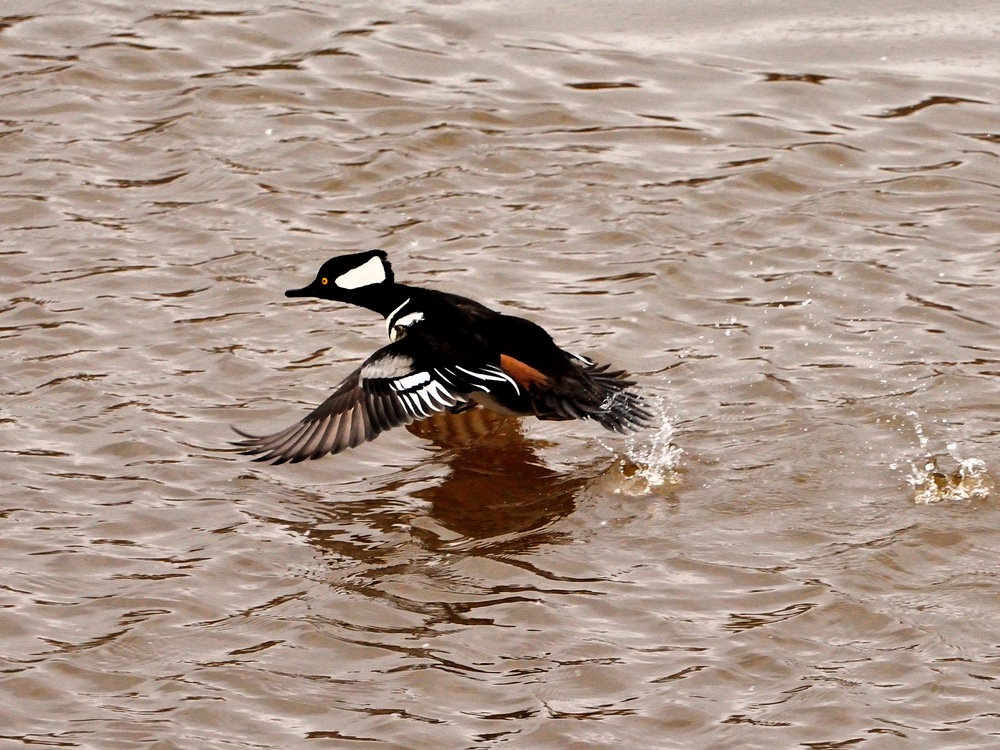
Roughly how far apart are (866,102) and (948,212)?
5.26ft

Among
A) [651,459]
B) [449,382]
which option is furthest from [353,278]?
[651,459]

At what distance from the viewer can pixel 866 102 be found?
33.0 feet

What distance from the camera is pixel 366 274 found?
24.3ft

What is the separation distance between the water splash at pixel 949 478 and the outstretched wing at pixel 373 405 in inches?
69.8

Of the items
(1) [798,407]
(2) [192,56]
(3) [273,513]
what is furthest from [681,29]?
(3) [273,513]

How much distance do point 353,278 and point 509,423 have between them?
1.00 meters

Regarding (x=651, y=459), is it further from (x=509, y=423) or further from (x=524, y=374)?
(x=509, y=423)

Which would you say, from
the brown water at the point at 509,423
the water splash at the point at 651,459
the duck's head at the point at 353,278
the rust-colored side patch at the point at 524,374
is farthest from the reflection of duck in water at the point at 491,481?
the duck's head at the point at 353,278

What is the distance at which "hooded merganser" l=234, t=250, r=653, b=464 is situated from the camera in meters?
6.43

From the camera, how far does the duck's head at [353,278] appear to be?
290 inches

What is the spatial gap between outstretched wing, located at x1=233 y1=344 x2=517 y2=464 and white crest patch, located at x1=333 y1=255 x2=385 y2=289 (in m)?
0.73

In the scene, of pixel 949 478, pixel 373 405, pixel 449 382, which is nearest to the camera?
pixel 949 478

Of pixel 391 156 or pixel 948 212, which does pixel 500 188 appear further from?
pixel 948 212

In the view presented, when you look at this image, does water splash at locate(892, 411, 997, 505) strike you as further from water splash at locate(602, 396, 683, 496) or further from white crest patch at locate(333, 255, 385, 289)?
white crest patch at locate(333, 255, 385, 289)
